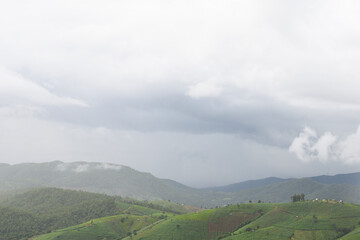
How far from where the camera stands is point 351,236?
639 feet
